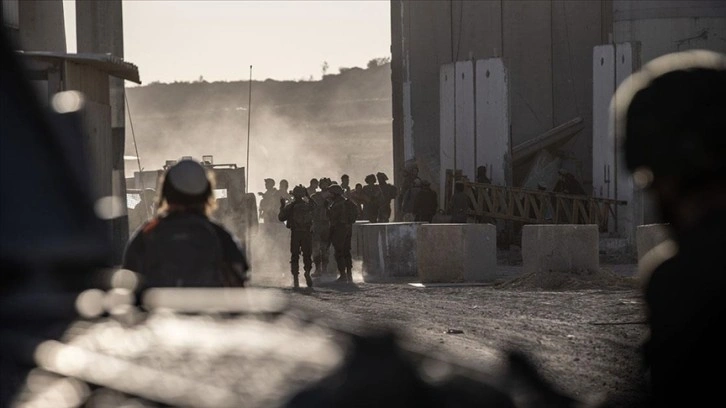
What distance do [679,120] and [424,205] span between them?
96.2 ft

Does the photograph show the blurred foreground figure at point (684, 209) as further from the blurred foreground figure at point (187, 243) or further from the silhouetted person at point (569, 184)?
the silhouetted person at point (569, 184)

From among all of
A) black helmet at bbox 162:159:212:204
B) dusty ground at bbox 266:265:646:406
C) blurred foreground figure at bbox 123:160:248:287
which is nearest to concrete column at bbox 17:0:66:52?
dusty ground at bbox 266:265:646:406

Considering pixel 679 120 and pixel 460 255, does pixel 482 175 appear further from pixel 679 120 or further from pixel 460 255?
pixel 679 120

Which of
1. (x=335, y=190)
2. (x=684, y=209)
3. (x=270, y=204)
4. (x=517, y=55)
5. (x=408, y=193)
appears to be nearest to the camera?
(x=684, y=209)

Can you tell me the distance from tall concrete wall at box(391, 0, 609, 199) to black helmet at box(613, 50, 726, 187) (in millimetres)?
34399

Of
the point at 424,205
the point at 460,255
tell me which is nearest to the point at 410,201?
the point at 424,205

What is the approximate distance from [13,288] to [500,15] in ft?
121

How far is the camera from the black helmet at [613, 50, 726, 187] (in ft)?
9.92

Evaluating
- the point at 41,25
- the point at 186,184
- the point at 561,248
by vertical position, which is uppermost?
the point at 41,25

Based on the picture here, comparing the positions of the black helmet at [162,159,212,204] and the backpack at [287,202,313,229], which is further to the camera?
the backpack at [287,202,313,229]

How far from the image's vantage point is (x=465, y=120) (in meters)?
34.2

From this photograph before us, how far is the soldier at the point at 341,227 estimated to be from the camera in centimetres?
2658

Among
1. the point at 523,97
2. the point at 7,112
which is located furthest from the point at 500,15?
the point at 7,112

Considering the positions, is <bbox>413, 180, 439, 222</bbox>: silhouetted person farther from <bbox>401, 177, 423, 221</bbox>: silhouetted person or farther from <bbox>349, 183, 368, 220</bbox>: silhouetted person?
<bbox>349, 183, 368, 220</bbox>: silhouetted person
